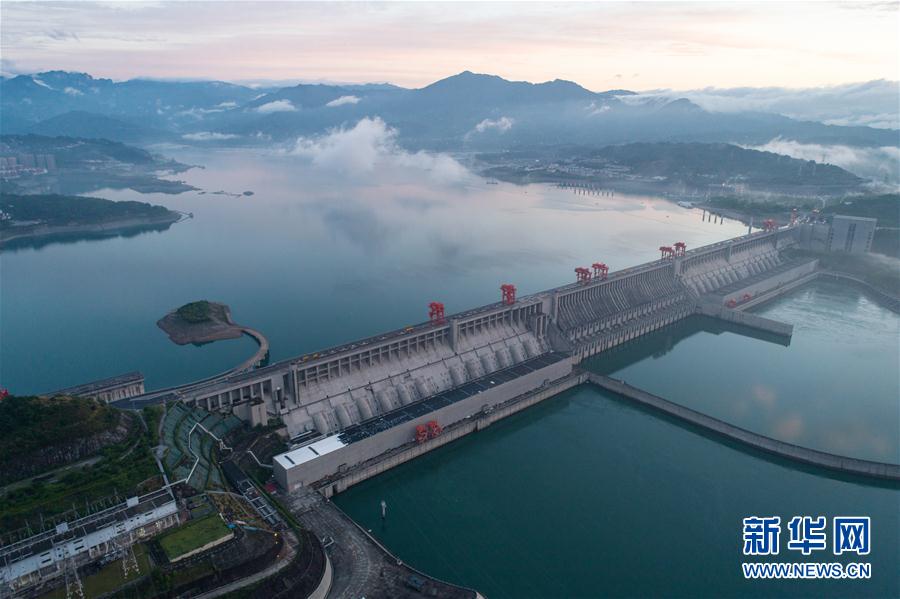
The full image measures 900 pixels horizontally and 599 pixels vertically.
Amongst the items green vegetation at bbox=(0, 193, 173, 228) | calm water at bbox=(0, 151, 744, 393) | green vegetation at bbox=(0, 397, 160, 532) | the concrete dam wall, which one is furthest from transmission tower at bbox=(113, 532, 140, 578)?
green vegetation at bbox=(0, 193, 173, 228)

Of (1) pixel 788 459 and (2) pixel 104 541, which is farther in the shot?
(1) pixel 788 459

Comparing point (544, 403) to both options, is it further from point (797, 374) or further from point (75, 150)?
point (75, 150)

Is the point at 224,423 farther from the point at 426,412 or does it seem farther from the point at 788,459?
the point at 788,459

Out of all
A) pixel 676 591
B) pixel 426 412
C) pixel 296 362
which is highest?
pixel 296 362

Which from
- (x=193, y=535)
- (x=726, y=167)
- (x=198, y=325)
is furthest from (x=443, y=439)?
(x=726, y=167)

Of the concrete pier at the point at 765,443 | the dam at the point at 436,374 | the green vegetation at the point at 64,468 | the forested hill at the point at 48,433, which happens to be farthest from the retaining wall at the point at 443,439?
the forested hill at the point at 48,433

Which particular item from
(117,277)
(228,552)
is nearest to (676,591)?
(228,552)

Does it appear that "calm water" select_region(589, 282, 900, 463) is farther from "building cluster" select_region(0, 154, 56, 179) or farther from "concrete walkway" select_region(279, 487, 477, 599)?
"building cluster" select_region(0, 154, 56, 179)
